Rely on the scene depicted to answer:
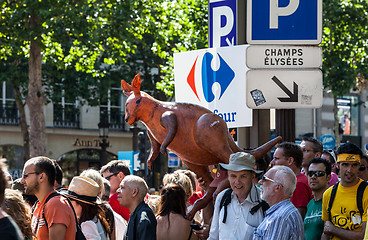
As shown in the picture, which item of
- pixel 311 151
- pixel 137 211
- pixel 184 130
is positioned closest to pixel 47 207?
pixel 137 211

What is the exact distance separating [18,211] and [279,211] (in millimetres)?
2229

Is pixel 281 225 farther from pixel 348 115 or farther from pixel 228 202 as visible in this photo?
pixel 348 115

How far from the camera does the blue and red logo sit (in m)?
7.12

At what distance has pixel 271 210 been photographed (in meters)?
5.82

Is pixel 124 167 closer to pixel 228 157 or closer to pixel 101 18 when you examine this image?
pixel 228 157

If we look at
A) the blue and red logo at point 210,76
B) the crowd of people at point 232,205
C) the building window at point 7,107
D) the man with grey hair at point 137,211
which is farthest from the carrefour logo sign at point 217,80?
the building window at point 7,107

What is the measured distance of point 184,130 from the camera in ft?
17.9

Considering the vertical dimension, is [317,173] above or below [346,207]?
above

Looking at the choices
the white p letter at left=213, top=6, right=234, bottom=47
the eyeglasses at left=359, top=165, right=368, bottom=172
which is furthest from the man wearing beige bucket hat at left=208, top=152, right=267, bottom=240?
the eyeglasses at left=359, top=165, right=368, bottom=172

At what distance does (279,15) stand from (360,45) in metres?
27.0

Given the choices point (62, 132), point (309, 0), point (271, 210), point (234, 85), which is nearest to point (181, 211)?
point (234, 85)

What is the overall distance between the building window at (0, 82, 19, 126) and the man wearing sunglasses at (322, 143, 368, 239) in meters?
35.1

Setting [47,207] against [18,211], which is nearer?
[47,207]

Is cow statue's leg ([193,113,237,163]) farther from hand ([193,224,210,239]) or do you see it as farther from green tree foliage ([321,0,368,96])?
green tree foliage ([321,0,368,96])
